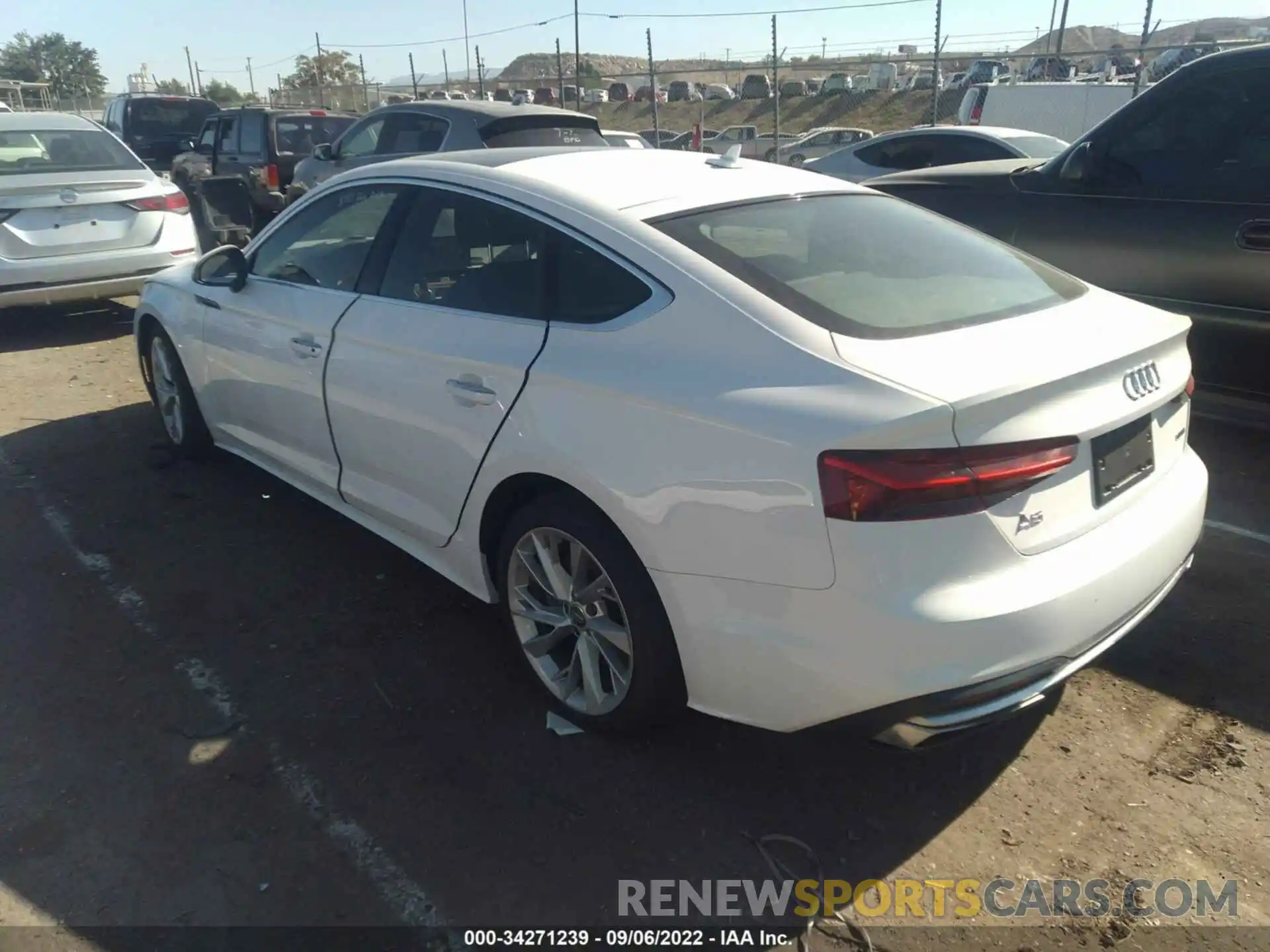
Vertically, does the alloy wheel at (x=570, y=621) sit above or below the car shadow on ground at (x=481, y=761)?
above

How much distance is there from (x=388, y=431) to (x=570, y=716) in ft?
3.90

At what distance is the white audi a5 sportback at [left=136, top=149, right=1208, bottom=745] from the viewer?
7.27ft

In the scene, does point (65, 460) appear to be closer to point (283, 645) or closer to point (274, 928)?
point (283, 645)

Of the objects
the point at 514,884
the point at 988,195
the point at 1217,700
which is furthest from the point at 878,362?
the point at 988,195

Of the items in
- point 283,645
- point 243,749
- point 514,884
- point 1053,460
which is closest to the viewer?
point 1053,460

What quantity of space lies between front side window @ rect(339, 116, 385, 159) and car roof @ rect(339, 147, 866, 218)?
670 centimetres

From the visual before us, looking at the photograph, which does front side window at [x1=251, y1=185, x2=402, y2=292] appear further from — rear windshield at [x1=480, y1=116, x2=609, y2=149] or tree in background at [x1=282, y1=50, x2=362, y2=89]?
tree in background at [x1=282, y1=50, x2=362, y2=89]

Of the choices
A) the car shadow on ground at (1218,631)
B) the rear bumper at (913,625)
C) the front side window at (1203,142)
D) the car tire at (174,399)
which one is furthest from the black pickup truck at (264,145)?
the rear bumper at (913,625)

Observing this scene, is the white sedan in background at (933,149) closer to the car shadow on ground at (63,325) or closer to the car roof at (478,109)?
the car roof at (478,109)

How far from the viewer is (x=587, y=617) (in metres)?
2.89

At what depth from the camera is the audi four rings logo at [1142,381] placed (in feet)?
Result: 8.34

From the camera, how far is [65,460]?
5.38 metres

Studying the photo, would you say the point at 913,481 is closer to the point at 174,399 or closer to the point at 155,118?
the point at 174,399

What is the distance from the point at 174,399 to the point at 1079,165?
488 cm
